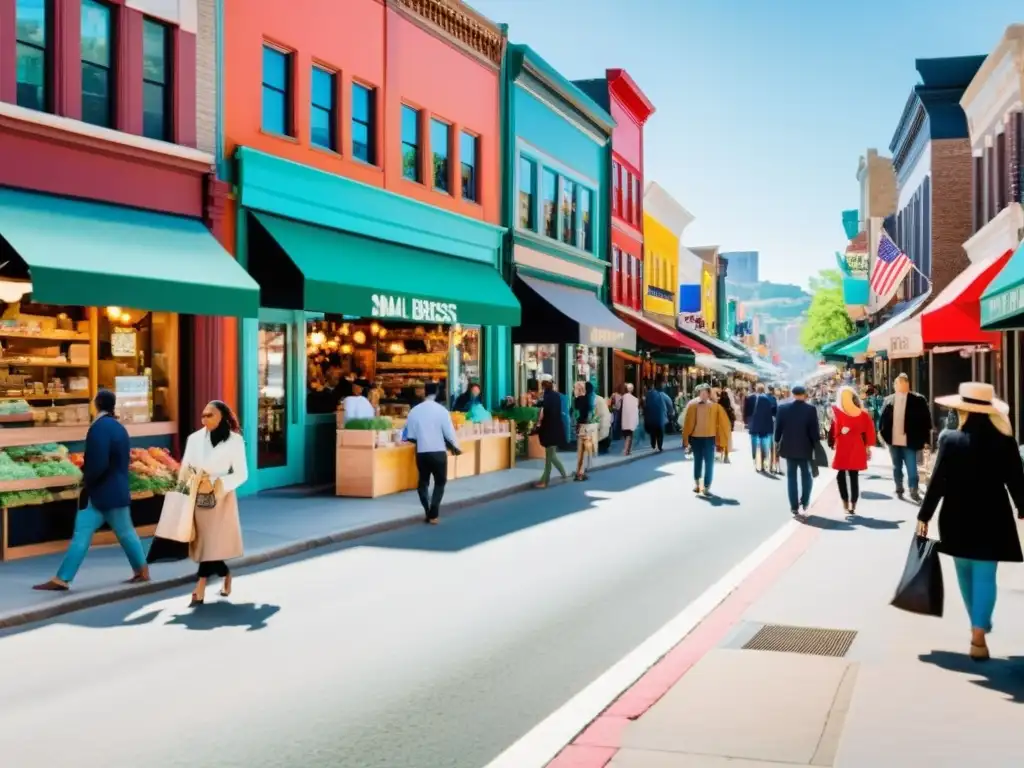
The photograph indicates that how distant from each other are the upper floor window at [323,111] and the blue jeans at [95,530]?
414 inches

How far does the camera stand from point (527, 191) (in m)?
29.7

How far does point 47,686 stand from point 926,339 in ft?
54.5

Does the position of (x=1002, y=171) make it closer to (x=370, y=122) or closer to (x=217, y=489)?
(x=370, y=122)

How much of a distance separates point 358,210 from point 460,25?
6.72m

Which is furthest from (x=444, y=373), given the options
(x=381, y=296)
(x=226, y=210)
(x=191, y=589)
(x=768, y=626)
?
(x=768, y=626)

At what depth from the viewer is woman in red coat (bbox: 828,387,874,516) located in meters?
16.0

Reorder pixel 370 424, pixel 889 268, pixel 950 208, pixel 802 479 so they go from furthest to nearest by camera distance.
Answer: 1. pixel 950 208
2. pixel 889 268
3. pixel 370 424
4. pixel 802 479

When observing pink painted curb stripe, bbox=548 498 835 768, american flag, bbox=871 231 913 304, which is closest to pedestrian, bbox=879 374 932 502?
pink painted curb stripe, bbox=548 498 835 768

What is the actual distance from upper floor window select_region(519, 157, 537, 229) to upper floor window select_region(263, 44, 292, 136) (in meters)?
10.6

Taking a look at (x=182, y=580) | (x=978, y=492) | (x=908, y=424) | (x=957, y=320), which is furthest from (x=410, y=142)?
(x=978, y=492)

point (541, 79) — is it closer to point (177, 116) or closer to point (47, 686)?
point (177, 116)

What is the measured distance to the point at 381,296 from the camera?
1928 cm

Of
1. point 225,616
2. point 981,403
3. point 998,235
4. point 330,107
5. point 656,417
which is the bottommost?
point 225,616

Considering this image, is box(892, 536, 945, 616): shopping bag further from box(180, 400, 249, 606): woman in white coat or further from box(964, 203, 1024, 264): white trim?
box(964, 203, 1024, 264): white trim
